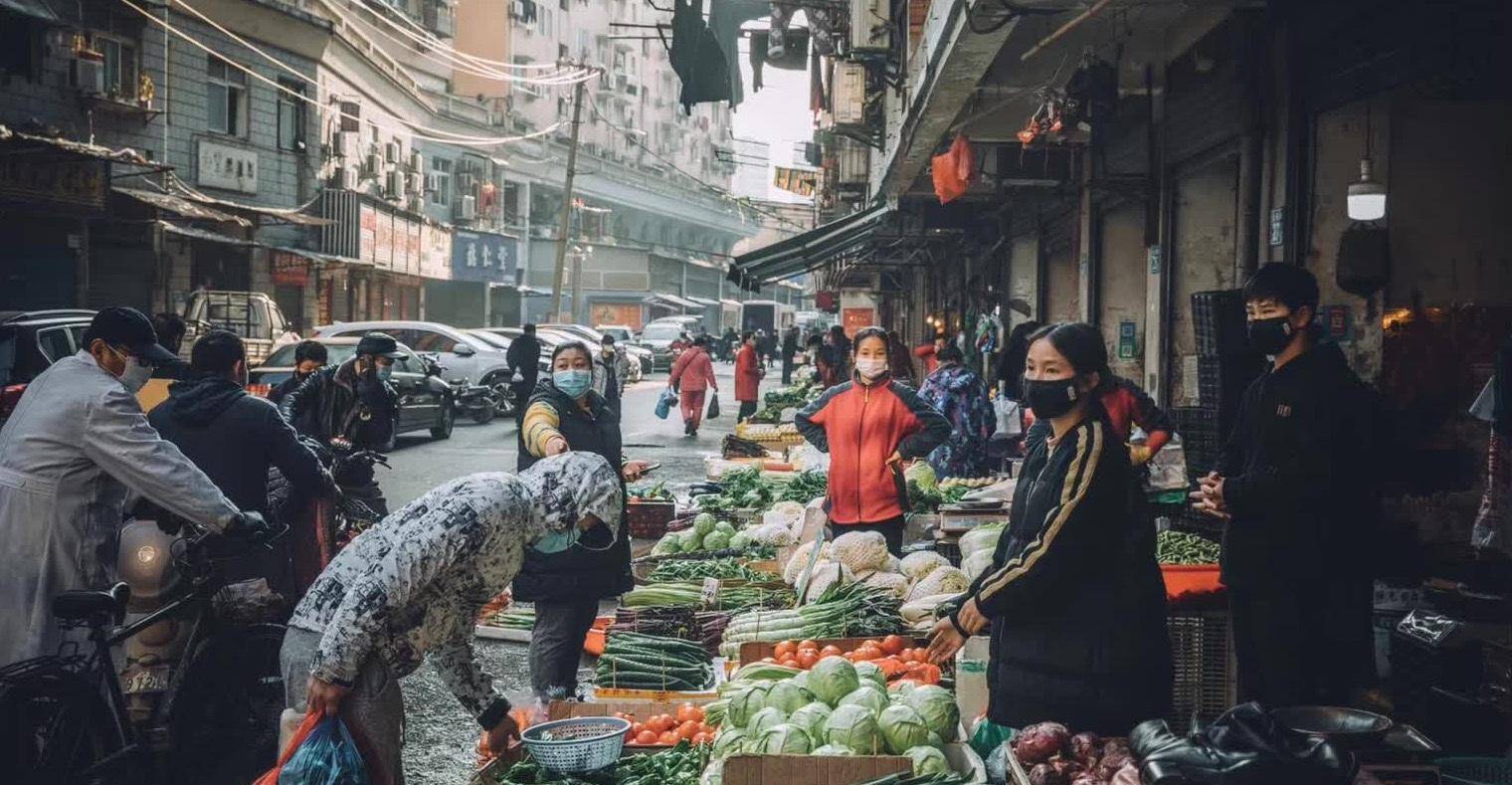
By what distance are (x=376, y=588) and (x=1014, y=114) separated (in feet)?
35.9

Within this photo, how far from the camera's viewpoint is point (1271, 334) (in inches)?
193

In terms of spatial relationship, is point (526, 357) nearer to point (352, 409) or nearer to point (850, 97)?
point (850, 97)

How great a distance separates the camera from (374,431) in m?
10.3

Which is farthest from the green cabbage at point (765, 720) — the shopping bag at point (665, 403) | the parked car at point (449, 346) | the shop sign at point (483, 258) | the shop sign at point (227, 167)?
the shop sign at point (483, 258)

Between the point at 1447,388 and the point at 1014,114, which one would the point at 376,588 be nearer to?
the point at 1447,388

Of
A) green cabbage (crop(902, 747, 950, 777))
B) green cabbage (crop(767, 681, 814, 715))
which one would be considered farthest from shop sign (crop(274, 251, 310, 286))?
green cabbage (crop(902, 747, 950, 777))

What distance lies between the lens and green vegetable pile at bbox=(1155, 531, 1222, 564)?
21.4ft

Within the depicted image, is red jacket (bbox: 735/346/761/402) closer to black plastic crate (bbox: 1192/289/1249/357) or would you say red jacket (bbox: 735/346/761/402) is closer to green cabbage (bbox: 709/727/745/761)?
black plastic crate (bbox: 1192/289/1249/357)

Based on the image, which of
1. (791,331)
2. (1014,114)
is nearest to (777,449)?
(1014,114)

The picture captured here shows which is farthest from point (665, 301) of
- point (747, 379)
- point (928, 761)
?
point (928, 761)

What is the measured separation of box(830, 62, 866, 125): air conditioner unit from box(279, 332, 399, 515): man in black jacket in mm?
12074

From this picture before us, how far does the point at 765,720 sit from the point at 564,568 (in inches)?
62.1

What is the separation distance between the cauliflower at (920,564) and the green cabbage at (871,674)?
1913mm

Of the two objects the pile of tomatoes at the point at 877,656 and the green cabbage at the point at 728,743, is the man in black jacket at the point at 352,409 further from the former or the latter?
the green cabbage at the point at 728,743
